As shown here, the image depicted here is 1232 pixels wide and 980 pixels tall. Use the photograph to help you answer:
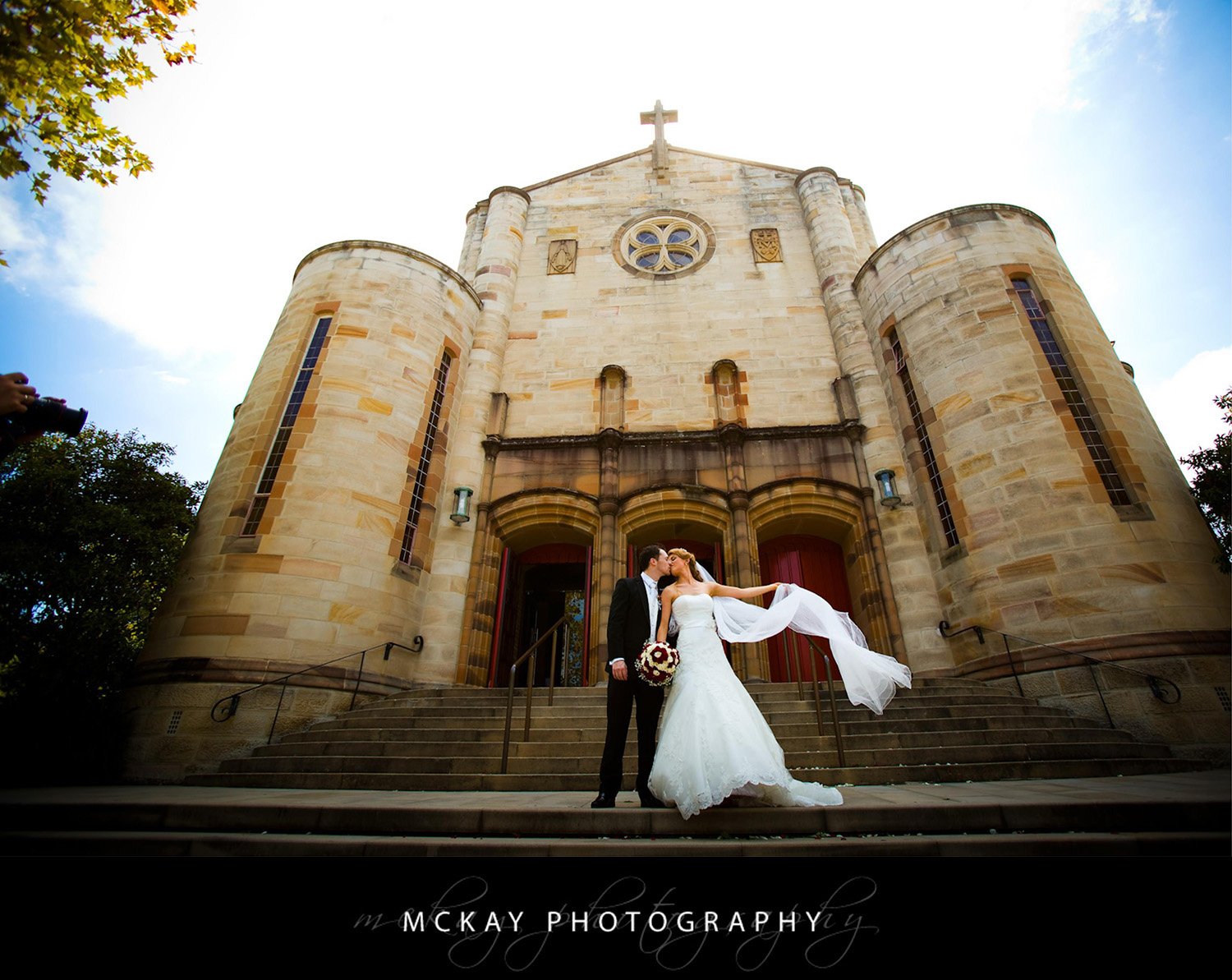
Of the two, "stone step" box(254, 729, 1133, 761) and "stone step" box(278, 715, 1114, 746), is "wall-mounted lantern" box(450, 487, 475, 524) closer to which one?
"stone step" box(278, 715, 1114, 746)

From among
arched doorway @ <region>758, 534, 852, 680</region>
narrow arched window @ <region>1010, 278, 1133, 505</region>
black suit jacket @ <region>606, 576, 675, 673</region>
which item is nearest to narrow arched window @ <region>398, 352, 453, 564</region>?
arched doorway @ <region>758, 534, 852, 680</region>

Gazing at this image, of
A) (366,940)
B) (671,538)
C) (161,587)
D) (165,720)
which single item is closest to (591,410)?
(671,538)

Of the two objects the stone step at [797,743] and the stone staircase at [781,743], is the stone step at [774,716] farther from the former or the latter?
the stone step at [797,743]

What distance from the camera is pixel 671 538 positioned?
11.5m

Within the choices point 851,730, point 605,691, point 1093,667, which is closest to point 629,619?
point 851,730

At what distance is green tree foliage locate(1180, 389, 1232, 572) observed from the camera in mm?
7242

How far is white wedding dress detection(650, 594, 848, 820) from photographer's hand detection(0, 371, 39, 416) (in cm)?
394

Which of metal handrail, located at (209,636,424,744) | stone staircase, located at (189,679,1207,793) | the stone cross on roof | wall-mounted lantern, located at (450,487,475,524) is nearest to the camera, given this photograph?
stone staircase, located at (189,679,1207,793)

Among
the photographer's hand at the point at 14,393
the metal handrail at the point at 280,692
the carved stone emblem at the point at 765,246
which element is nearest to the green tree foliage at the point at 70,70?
the photographer's hand at the point at 14,393

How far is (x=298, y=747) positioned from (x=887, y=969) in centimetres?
677

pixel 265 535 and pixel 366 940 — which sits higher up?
pixel 265 535

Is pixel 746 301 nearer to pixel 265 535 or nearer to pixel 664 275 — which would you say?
pixel 664 275

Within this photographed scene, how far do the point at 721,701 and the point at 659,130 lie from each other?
18.8 metres

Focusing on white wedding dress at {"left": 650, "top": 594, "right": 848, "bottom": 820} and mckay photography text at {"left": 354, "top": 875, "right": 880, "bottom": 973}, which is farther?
white wedding dress at {"left": 650, "top": 594, "right": 848, "bottom": 820}
